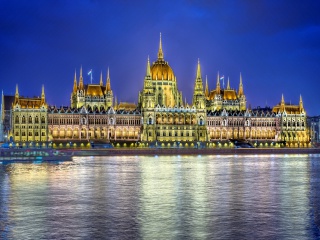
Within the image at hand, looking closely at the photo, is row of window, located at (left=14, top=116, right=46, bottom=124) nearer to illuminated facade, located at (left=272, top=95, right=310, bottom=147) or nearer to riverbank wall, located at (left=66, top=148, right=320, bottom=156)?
riverbank wall, located at (left=66, top=148, right=320, bottom=156)

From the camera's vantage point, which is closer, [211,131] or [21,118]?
[21,118]

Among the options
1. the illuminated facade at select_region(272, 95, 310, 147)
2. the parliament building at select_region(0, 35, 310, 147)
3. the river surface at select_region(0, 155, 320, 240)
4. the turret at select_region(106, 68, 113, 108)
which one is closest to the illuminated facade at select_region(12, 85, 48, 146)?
the parliament building at select_region(0, 35, 310, 147)

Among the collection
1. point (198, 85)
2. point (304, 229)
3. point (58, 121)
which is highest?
point (198, 85)

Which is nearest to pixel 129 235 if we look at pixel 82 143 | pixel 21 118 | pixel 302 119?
pixel 82 143

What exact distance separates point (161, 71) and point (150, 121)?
64.1ft

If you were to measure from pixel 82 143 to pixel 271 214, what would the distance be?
10603cm

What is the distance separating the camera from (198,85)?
148375mm

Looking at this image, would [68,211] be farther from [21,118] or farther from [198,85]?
[198,85]

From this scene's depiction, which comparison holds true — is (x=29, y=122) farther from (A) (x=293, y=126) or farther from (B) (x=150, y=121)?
(A) (x=293, y=126)

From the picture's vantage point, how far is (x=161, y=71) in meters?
150

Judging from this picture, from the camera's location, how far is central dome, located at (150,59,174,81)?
149500 mm

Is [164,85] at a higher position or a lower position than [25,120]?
higher

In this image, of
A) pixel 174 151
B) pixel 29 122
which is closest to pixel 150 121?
pixel 29 122

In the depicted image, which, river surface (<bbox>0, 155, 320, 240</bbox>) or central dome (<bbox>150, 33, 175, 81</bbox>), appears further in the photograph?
central dome (<bbox>150, 33, 175, 81</bbox>)
